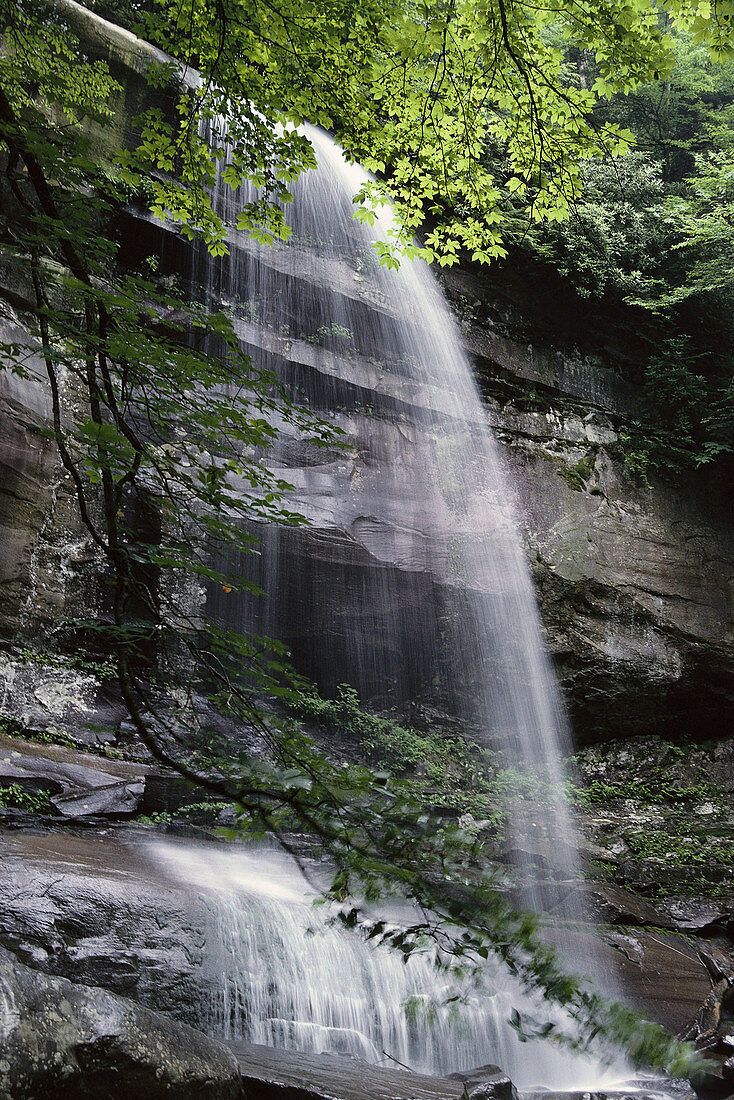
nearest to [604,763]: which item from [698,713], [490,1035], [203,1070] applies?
[698,713]

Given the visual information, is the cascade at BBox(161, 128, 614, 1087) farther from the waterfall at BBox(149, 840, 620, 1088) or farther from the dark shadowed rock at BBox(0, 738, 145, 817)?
the waterfall at BBox(149, 840, 620, 1088)

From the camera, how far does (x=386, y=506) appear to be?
10.3 metres

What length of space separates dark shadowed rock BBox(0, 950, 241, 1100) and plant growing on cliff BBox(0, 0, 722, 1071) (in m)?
0.71

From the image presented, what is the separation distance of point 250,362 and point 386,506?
764cm

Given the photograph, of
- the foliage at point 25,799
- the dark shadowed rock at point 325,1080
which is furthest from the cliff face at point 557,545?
the dark shadowed rock at point 325,1080

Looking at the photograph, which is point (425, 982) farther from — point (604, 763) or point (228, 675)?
point (604, 763)

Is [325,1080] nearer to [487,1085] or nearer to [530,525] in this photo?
[487,1085]

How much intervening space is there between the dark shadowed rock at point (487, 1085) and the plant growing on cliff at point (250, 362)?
136cm

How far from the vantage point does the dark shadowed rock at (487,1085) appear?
347 cm

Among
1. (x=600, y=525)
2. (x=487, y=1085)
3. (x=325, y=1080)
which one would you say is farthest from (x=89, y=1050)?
(x=600, y=525)

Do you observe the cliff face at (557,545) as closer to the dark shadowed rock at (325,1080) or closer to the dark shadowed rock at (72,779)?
the dark shadowed rock at (72,779)

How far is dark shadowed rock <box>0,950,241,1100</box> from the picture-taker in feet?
5.65

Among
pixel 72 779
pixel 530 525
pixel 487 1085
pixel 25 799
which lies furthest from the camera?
pixel 530 525

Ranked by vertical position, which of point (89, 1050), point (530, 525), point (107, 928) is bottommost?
point (107, 928)
